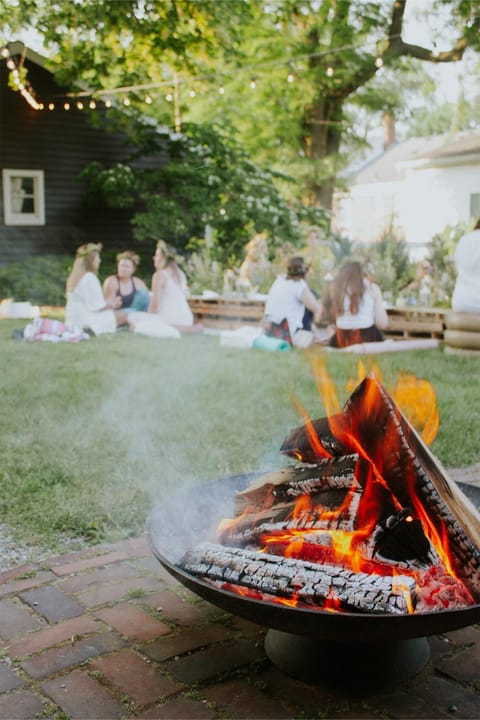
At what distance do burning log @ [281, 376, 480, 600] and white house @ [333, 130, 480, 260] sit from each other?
59.6 ft

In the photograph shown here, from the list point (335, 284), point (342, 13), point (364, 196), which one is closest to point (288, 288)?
point (335, 284)

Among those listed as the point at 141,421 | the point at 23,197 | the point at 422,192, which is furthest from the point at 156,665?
A: the point at 422,192

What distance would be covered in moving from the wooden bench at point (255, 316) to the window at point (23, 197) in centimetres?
678

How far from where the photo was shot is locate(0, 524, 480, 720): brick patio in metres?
2.05

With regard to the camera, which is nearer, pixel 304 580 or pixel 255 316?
pixel 304 580

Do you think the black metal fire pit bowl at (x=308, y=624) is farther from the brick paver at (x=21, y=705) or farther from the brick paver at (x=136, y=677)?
the brick paver at (x=21, y=705)

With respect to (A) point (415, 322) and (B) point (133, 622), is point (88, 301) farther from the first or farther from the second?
(B) point (133, 622)

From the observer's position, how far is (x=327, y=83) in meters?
20.1

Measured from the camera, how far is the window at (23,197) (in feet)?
55.0

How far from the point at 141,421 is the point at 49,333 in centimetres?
476

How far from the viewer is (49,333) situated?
32.4 feet

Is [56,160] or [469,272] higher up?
[56,160]

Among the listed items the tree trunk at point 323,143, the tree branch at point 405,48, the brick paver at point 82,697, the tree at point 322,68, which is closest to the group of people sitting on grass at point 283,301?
the brick paver at point 82,697

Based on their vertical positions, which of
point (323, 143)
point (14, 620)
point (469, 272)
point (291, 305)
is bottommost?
point (14, 620)
